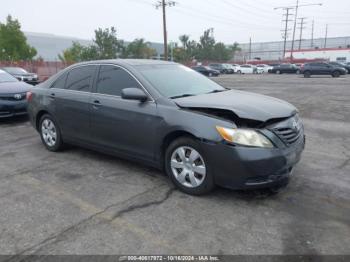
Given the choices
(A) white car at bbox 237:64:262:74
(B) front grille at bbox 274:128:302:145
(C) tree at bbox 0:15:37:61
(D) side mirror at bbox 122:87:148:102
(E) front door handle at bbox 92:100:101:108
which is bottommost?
(A) white car at bbox 237:64:262:74

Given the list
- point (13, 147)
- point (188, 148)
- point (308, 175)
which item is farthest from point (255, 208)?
point (13, 147)

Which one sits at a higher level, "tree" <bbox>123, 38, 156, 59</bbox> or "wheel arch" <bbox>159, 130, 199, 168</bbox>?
"tree" <bbox>123, 38, 156, 59</bbox>

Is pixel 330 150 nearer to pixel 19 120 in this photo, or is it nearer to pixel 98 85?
pixel 98 85

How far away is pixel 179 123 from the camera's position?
390 cm

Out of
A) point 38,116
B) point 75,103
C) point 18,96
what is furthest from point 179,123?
point 18,96

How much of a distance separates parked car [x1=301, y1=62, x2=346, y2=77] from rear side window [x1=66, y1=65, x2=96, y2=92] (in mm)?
31728

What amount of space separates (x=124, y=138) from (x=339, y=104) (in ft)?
31.8

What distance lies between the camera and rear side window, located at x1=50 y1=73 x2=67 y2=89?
5660mm

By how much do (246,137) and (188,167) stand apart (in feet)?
2.66

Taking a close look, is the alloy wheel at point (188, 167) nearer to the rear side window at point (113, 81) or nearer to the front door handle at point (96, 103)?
the rear side window at point (113, 81)

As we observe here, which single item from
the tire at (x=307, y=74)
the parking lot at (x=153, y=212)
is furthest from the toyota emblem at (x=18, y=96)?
the tire at (x=307, y=74)

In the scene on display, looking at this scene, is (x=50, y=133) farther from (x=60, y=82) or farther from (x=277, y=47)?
(x=277, y=47)

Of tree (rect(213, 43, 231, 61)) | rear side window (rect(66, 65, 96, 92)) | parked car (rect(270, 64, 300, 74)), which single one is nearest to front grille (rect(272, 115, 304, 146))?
rear side window (rect(66, 65, 96, 92))

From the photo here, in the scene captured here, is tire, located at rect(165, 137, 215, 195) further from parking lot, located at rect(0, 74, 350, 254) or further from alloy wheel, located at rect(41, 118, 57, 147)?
alloy wheel, located at rect(41, 118, 57, 147)
